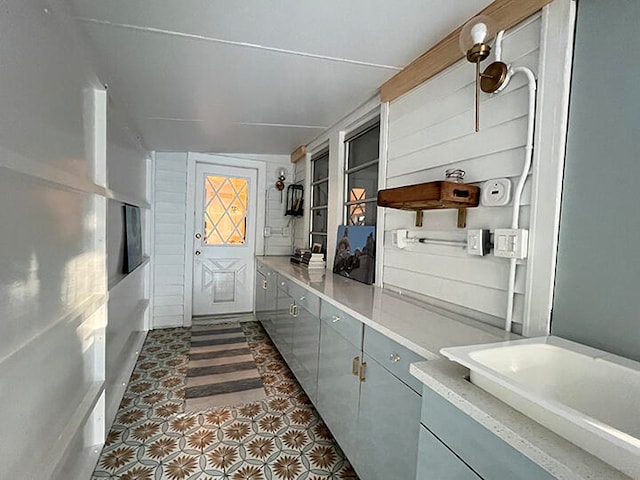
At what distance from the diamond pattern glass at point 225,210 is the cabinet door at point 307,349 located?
6.74 ft

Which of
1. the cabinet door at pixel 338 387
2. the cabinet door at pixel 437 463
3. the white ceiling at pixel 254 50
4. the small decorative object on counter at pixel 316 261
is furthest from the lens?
the small decorative object on counter at pixel 316 261

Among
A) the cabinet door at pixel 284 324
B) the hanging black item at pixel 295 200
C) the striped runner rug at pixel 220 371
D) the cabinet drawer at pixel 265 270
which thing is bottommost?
the striped runner rug at pixel 220 371

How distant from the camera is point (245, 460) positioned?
1729 millimetres

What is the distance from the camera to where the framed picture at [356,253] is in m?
2.21

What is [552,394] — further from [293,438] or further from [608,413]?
[293,438]

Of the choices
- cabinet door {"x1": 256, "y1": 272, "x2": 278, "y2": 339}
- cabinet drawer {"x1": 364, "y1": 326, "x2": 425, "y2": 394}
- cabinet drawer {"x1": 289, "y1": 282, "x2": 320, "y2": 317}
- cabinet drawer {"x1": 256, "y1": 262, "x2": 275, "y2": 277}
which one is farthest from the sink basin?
cabinet drawer {"x1": 256, "y1": 262, "x2": 275, "y2": 277}

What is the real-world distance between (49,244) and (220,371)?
1.92m

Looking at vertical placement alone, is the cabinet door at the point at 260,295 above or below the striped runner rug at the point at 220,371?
above

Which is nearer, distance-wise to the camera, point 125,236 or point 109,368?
point 109,368

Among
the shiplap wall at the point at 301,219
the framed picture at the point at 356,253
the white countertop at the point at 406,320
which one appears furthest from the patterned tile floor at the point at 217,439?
the shiplap wall at the point at 301,219

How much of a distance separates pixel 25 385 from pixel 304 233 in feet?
9.67

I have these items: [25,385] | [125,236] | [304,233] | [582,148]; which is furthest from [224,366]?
[582,148]

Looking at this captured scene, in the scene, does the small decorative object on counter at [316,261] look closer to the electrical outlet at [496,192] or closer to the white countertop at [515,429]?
the electrical outlet at [496,192]

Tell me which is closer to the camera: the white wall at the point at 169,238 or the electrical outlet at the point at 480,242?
the electrical outlet at the point at 480,242
